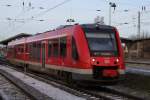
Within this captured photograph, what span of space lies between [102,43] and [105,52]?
551 millimetres

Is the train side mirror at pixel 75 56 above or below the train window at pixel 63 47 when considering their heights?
below

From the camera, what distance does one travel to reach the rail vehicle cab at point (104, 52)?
19.8 metres

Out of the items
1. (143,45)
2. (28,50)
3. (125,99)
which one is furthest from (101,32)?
(143,45)

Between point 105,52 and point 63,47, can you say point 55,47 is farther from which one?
point 105,52

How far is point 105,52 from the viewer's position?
2030 cm

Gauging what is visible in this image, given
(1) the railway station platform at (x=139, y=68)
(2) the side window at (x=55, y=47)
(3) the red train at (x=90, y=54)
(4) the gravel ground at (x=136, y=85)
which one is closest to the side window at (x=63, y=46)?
(3) the red train at (x=90, y=54)

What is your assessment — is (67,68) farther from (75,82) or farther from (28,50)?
(28,50)

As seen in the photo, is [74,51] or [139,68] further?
[139,68]

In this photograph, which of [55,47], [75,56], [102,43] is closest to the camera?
[102,43]

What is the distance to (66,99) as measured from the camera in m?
16.6

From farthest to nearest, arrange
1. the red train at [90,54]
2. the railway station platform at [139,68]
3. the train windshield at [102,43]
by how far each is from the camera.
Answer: the railway station platform at [139,68] → the train windshield at [102,43] → the red train at [90,54]

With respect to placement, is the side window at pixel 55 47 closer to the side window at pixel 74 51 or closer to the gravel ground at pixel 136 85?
the side window at pixel 74 51

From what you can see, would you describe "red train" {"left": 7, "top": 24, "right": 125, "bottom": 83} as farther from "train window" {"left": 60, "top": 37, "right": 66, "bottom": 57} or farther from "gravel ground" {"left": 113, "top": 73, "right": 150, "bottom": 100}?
"gravel ground" {"left": 113, "top": 73, "right": 150, "bottom": 100}

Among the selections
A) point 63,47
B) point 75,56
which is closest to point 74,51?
point 75,56
